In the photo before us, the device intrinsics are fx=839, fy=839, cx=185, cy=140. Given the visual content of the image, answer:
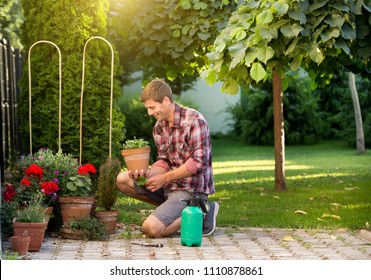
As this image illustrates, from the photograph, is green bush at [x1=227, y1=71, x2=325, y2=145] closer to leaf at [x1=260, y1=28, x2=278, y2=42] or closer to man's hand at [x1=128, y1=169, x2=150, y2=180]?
man's hand at [x1=128, y1=169, x2=150, y2=180]

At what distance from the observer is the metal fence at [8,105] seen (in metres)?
11.3

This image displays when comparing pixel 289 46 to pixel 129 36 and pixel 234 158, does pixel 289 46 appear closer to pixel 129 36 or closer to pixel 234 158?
pixel 129 36

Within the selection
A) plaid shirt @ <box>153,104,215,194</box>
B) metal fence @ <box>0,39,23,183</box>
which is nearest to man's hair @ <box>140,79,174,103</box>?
plaid shirt @ <box>153,104,215,194</box>

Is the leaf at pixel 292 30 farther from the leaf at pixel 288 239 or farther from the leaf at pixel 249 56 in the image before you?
the leaf at pixel 288 239

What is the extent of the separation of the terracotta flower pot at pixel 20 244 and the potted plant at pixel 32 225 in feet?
0.64

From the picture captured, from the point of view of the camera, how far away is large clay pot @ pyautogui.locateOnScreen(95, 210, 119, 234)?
23.7 feet

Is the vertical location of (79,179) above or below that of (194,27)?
below

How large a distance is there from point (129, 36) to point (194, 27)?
3.61ft

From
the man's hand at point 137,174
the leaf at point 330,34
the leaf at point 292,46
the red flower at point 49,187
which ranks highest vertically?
the leaf at point 330,34

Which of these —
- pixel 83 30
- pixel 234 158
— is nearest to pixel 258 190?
pixel 83 30

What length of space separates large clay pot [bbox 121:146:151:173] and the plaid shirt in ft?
0.63

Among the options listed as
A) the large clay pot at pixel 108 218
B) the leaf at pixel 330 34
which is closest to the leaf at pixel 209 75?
the leaf at pixel 330 34

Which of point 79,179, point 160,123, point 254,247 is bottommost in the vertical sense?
point 254,247

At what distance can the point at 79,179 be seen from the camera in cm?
725
